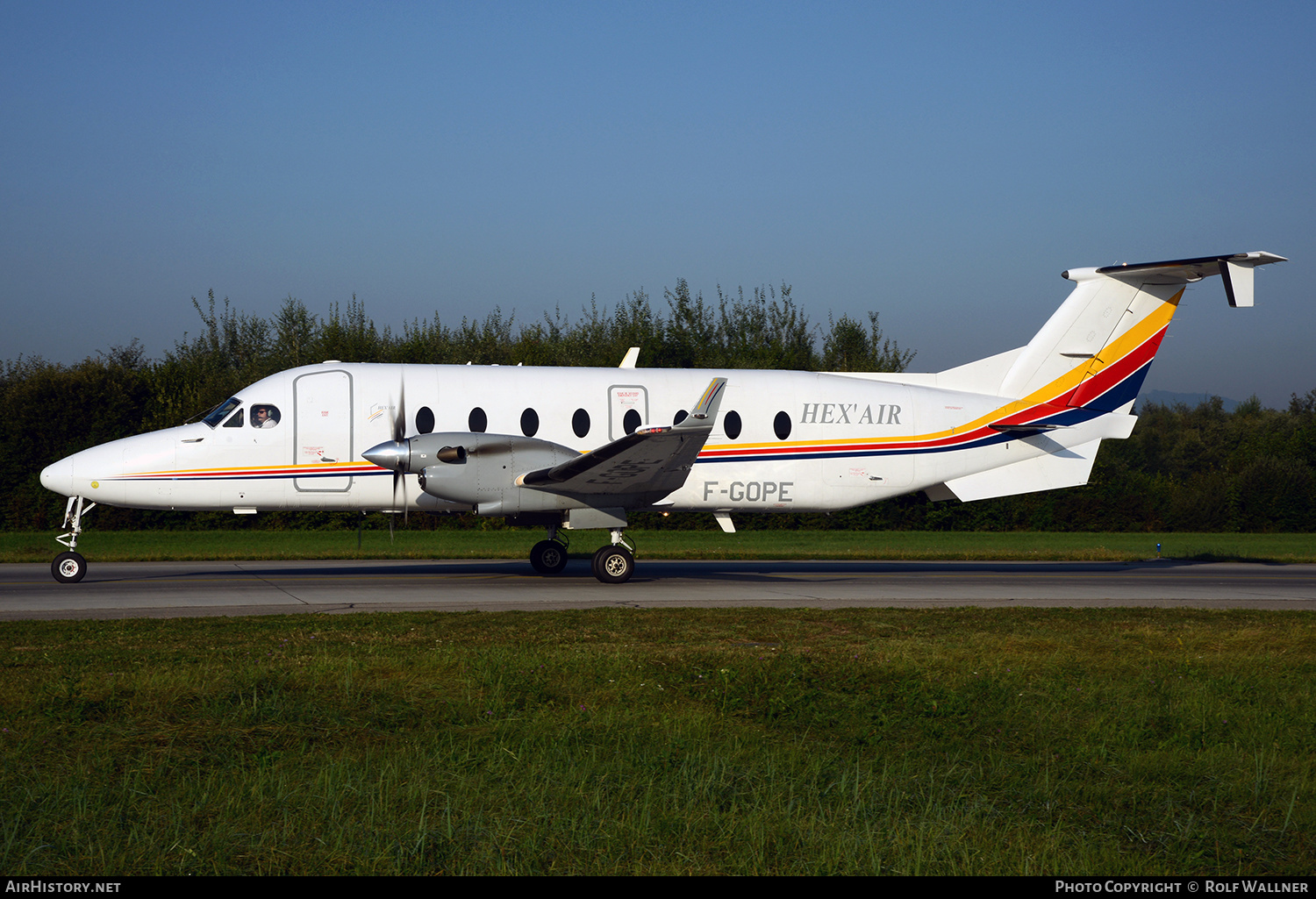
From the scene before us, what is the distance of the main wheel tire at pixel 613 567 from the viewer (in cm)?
1686

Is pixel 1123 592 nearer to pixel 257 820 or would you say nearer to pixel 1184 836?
pixel 1184 836

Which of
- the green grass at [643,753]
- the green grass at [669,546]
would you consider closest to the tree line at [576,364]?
the green grass at [669,546]

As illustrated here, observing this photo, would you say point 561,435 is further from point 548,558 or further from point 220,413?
point 220,413

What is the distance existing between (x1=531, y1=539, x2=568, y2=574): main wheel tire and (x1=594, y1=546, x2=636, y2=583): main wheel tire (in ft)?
6.20

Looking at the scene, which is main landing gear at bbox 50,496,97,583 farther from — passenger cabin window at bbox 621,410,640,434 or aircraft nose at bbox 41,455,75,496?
passenger cabin window at bbox 621,410,640,434

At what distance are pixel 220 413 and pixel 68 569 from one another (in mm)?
3319

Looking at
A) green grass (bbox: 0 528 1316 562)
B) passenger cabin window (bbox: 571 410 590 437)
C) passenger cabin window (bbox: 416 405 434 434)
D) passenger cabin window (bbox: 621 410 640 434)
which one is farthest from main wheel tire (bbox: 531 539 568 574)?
green grass (bbox: 0 528 1316 562)

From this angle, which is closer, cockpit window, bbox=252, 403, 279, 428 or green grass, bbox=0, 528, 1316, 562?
cockpit window, bbox=252, 403, 279, 428

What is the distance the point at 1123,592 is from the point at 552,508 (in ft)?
31.8

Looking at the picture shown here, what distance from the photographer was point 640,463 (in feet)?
51.9

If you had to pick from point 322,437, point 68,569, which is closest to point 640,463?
point 322,437

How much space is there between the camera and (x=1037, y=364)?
19344 millimetres

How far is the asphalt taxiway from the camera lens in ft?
45.1

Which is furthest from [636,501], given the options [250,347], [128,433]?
[250,347]
